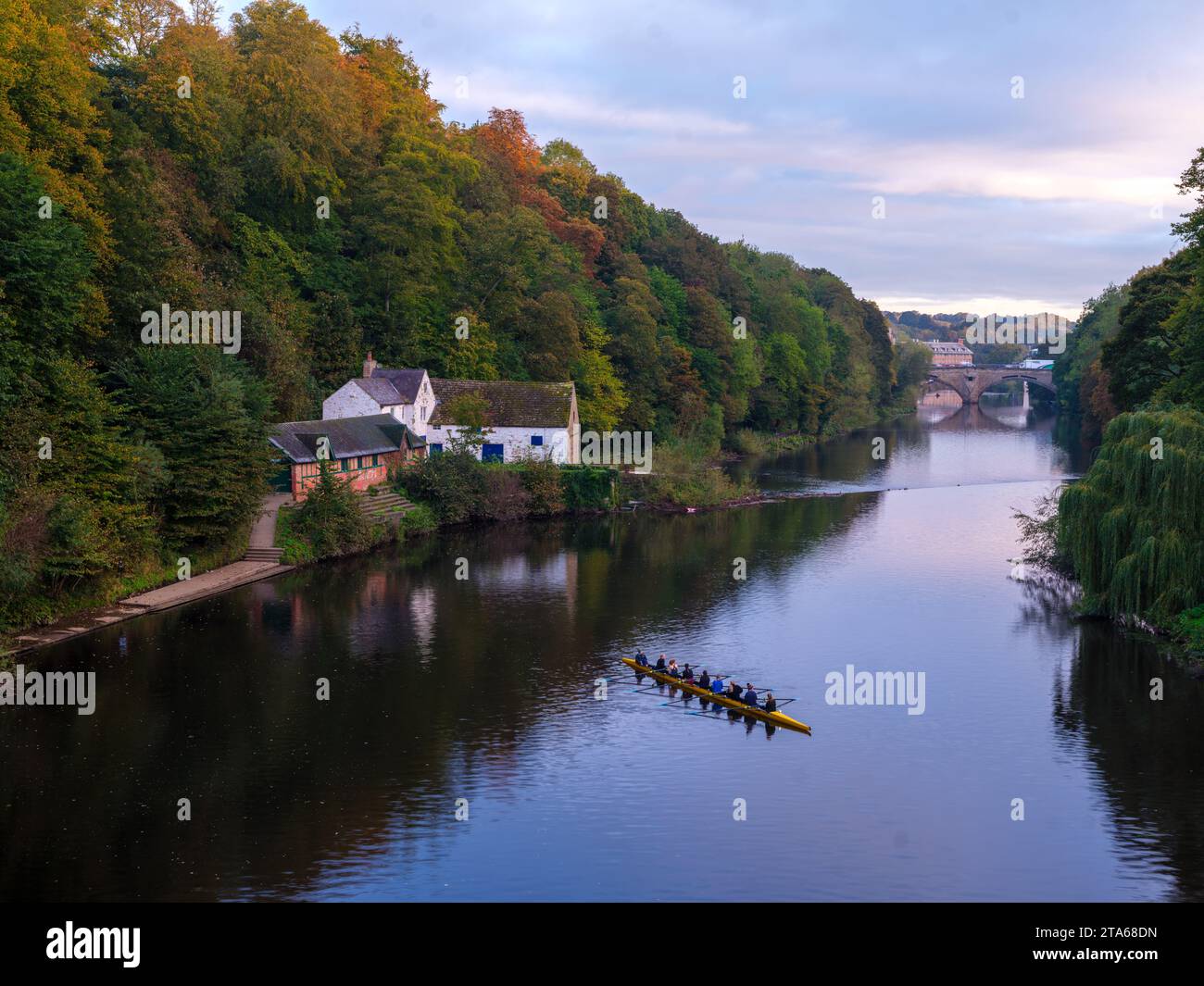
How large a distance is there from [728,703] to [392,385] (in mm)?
44714

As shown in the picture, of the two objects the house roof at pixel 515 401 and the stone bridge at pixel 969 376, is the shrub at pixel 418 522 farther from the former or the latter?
the stone bridge at pixel 969 376

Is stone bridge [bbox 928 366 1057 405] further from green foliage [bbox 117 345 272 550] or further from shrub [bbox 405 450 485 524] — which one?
green foliage [bbox 117 345 272 550]

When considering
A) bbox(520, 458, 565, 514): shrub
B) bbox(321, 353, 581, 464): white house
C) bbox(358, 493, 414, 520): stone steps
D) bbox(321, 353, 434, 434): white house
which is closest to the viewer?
bbox(358, 493, 414, 520): stone steps

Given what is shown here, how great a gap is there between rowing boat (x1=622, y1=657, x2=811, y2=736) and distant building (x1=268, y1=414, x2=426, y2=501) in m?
26.1

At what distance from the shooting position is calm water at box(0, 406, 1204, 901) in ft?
81.2

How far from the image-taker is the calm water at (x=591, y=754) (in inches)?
974

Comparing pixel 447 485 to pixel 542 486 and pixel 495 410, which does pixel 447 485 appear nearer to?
pixel 542 486

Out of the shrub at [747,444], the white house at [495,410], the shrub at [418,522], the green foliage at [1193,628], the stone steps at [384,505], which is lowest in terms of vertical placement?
the green foliage at [1193,628]

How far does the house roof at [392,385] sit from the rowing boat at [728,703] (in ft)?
124

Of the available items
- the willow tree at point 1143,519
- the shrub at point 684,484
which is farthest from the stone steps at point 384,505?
the willow tree at point 1143,519

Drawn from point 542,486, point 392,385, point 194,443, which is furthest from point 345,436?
point 194,443

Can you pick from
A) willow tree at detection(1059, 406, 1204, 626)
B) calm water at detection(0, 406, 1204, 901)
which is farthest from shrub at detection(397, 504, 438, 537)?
willow tree at detection(1059, 406, 1204, 626)

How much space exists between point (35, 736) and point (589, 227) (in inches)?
3180
